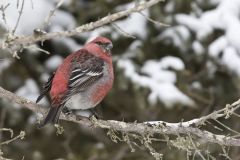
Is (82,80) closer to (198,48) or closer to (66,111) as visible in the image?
(66,111)

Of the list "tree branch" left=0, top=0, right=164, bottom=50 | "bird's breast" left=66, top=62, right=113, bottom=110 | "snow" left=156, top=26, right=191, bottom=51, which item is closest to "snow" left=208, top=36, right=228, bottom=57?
"snow" left=156, top=26, right=191, bottom=51

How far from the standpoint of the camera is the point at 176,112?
6406 millimetres

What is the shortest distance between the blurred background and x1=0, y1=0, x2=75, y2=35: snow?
0.01m

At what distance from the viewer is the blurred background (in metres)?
6.04

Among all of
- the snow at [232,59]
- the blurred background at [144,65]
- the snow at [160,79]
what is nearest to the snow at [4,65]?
the blurred background at [144,65]

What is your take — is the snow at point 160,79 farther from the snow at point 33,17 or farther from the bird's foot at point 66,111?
the bird's foot at point 66,111

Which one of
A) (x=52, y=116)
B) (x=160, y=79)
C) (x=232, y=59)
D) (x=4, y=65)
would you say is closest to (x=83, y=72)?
(x=52, y=116)

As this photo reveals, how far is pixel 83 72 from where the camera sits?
4.83m

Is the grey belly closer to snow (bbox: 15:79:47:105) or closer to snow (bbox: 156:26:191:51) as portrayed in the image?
snow (bbox: 156:26:191:51)

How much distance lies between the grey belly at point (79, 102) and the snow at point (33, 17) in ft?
5.09


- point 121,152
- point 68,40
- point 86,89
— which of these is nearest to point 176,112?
point 121,152

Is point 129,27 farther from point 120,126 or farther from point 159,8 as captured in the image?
point 120,126

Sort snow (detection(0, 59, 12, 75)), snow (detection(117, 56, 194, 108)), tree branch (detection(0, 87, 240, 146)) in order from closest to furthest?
1. tree branch (detection(0, 87, 240, 146))
2. snow (detection(117, 56, 194, 108))
3. snow (detection(0, 59, 12, 75))

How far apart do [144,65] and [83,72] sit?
55.9 inches
